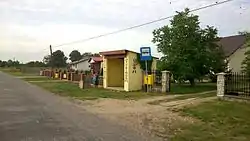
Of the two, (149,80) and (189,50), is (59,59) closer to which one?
(189,50)

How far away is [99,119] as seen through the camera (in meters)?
14.5

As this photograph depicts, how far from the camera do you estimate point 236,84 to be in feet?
64.6

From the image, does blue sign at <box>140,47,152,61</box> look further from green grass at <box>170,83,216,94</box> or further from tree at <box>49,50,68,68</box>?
tree at <box>49,50,68,68</box>

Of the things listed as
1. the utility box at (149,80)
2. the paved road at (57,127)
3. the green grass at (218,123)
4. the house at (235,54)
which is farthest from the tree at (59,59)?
the paved road at (57,127)

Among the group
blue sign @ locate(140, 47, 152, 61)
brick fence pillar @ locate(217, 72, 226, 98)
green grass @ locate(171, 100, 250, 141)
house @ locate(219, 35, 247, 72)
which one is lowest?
green grass @ locate(171, 100, 250, 141)

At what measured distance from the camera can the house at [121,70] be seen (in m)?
29.4

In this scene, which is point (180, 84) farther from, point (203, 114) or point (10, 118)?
point (10, 118)

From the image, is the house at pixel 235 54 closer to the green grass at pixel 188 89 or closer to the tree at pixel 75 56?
the green grass at pixel 188 89

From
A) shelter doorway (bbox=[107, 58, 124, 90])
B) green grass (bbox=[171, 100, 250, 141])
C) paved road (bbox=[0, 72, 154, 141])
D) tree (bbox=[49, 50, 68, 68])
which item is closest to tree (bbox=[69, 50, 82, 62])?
tree (bbox=[49, 50, 68, 68])

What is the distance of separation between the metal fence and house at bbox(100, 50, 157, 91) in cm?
1039

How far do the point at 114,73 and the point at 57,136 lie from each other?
24418mm

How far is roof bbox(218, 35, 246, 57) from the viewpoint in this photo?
52750 millimetres

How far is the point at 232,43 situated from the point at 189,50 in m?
26.2

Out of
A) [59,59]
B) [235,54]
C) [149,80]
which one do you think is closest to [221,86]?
[149,80]
